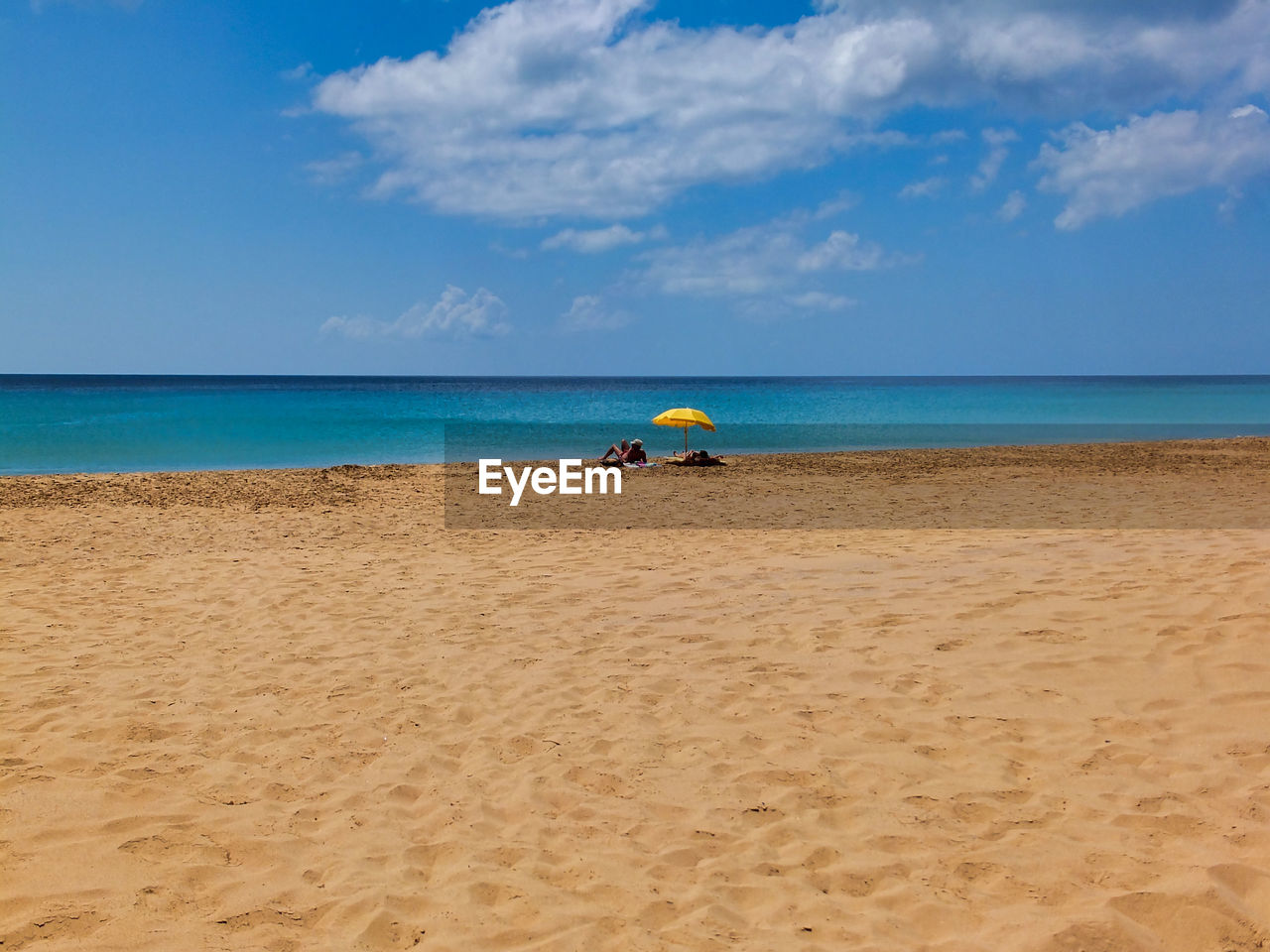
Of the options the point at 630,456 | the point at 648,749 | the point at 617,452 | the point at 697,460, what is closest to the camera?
the point at 648,749

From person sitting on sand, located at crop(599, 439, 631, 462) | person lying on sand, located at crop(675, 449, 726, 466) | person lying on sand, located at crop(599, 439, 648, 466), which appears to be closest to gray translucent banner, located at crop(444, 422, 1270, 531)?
person lying on sand, located at crop(675, 449, 726, 466)

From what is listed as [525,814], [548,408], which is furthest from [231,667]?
[548,408]

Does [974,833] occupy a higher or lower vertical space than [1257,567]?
lower

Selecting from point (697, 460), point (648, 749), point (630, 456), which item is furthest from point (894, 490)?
point (648, 749)

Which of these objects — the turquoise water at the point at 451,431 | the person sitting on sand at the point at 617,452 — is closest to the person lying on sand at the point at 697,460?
the person sitting on sand at the point at 617,452

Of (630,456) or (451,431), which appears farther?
(451,431)

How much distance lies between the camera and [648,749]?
4820mm

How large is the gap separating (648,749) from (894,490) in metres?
12.9

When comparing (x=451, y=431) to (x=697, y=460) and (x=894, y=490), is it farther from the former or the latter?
(x=894, y=490)

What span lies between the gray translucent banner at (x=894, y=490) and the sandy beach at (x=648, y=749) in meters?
2.75

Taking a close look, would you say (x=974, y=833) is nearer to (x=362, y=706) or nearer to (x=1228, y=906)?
(x=1228, y=906)

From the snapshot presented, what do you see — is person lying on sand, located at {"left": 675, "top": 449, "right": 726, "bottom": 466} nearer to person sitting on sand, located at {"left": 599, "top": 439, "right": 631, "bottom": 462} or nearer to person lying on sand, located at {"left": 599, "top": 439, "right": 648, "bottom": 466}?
person lying on sand, located at {"left": 599, "top": 439, "right": 648, "bottom": 466}

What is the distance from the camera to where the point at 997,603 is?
6.89 meters

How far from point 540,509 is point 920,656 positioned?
9.05m
